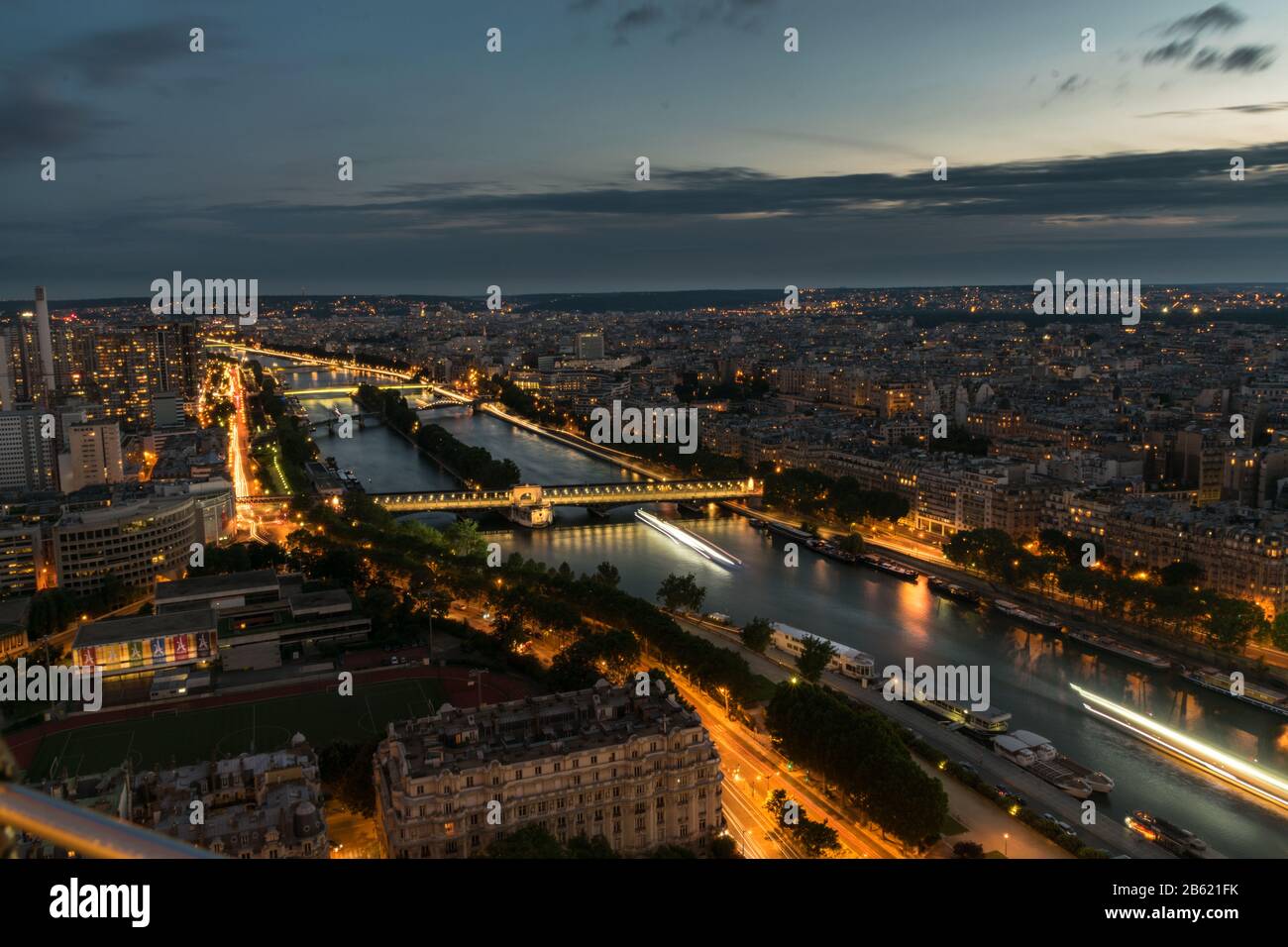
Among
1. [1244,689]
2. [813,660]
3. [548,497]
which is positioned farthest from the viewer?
[548,497]

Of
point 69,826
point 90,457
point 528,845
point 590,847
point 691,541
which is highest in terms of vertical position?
point 69,826

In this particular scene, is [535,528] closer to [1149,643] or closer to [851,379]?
[1149,643]

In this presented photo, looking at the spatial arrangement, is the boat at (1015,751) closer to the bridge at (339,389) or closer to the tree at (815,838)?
the tree at (815,838)

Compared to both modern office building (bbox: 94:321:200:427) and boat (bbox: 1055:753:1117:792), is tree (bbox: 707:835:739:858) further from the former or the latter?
modern office building (bbox: 94:321:200:427)

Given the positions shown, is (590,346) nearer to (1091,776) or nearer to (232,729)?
(232,729)

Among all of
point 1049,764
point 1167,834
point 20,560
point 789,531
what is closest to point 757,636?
point 1049,764
